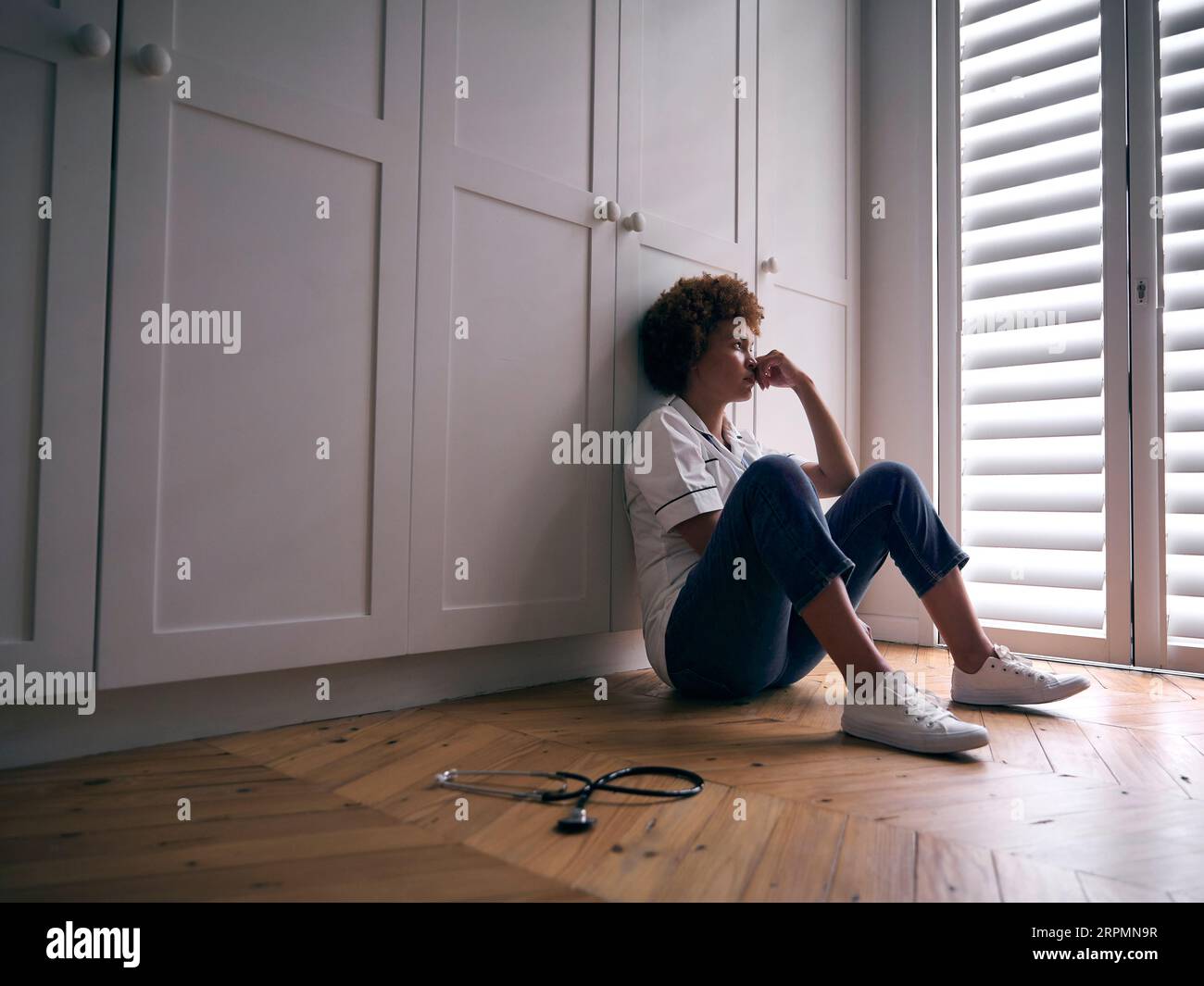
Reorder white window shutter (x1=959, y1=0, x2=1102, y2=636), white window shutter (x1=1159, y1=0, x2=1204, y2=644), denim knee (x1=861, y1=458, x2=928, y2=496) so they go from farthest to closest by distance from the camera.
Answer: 1. white window shutter (x1=959, y1=0, x2=1102, y2=636)
2. white window shutter (x1=1159, y1=0, x2=1204, y2=644)
3. denim knee (x1=861, y1=458, x2=928, y2=496)

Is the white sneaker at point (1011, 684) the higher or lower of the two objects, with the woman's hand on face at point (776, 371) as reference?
lower

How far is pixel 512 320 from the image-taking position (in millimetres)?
1733

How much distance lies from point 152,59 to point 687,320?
1.08m

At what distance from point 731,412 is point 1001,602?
93 cm

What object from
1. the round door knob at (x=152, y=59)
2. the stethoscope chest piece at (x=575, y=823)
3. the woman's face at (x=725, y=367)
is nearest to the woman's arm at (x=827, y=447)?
the woman's face at (x=725, y=367)

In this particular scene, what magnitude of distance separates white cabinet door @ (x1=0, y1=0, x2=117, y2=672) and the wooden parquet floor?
0.80ft

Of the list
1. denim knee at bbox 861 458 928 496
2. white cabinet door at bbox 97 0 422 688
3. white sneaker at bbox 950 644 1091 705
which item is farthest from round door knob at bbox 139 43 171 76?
white sneaker at bbox 950 644 1091 705

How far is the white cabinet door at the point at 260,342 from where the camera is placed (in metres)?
1.24

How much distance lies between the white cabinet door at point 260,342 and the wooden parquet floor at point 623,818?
0.72ft

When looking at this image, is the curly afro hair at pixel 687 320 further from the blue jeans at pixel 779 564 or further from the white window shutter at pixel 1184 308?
the white window shutter at pixel 1184 308

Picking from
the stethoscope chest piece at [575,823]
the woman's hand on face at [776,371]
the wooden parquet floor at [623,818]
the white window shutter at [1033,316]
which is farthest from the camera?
the white window shutter at [1033,316]

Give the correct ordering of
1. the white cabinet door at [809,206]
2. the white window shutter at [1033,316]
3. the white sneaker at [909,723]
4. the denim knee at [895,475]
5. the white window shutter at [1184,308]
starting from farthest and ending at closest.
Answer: the white cabinet door at [809,206] → the white window shutter at [1033,316] → the white window shutter at [1184,308] → the denim knee at [895,475] → the white sneaker at [909,723]

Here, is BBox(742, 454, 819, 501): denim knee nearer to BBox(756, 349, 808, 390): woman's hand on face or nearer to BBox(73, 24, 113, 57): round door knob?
BBox(756, 349, 808, 390): woman's hand on face

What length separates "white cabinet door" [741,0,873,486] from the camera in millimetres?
2377
